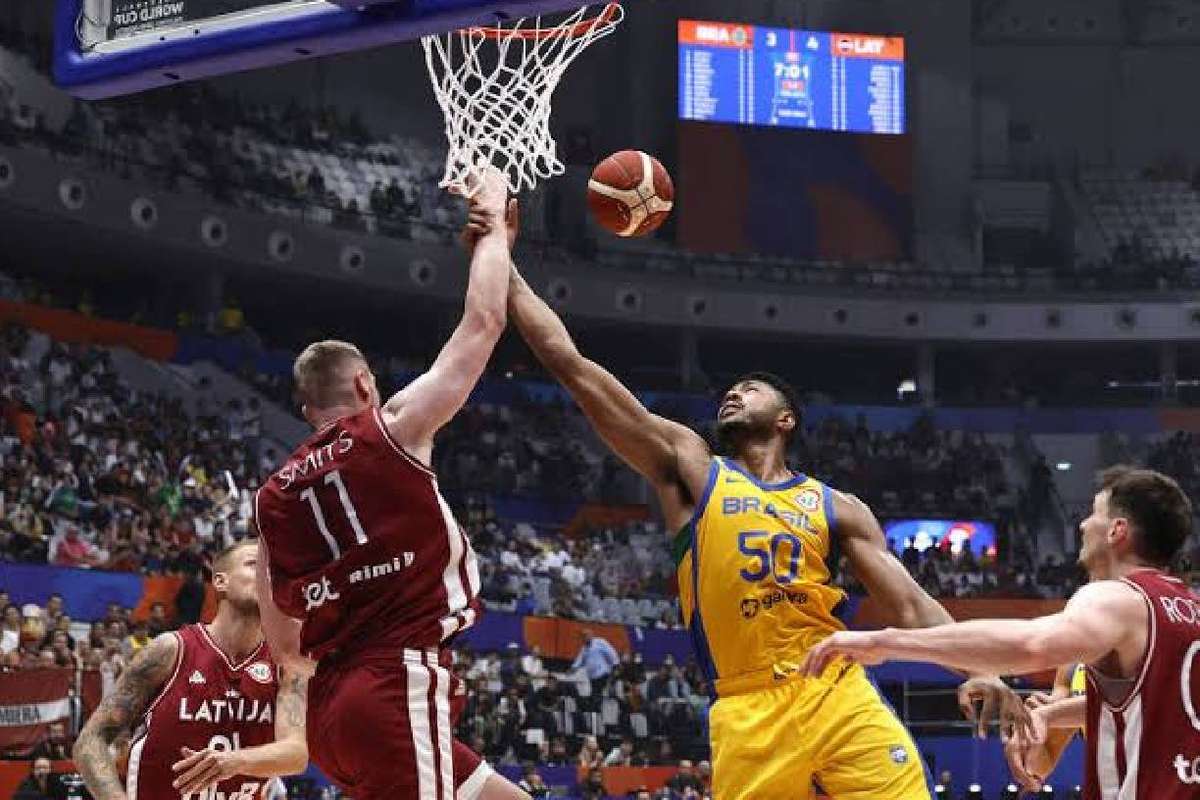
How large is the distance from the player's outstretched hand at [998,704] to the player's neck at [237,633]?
2958mm

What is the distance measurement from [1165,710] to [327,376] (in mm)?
2740

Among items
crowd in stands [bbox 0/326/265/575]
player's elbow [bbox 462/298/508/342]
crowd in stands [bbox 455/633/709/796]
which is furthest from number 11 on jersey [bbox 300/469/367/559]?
crowd in stands [bbox 455/633/709/796]

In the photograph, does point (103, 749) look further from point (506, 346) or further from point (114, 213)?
point (506, 346)

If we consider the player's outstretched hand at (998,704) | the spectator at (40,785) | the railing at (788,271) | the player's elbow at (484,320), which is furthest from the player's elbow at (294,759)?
the railing at (788,271)

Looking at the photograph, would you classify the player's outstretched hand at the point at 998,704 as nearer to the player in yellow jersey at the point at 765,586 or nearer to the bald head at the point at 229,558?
the player in yellow jersey at the point at 765,586

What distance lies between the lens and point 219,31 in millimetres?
7711

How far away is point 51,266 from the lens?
30.6 m

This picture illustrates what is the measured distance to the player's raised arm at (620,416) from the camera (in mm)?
6516

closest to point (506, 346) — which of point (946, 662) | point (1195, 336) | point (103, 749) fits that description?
point (1195, 336)

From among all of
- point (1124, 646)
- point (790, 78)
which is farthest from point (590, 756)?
point (790, 78)

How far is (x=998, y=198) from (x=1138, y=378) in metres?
5.30

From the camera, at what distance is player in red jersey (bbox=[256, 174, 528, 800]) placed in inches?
206

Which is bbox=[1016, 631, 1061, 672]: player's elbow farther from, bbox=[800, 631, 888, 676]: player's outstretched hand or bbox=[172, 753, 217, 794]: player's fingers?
bbox=[172, 753, 217, 794]: player's fingers

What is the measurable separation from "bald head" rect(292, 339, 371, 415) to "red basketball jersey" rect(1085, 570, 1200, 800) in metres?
2.49
